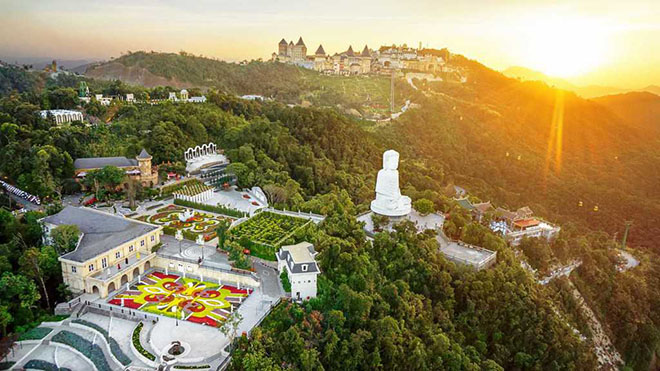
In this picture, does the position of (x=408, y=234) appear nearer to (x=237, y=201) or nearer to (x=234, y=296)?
(x=234, y=296)

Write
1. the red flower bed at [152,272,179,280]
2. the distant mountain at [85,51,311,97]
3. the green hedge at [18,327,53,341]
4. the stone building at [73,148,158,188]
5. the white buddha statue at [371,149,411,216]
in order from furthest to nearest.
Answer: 1. the distant mountain at [85,51,311,97]
2. the stone building at [73,148,158,188]
3. the white buddha statue at [371,149,411,216]
4. the red flower bed at [152,272,179,280]
5. the green hedge at [18,327,53,341]

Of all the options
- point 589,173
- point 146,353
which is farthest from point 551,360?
point 589,173

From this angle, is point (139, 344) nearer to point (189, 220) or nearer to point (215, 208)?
point (189, 220)

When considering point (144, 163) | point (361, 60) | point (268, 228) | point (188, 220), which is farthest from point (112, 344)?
point (361, 60)

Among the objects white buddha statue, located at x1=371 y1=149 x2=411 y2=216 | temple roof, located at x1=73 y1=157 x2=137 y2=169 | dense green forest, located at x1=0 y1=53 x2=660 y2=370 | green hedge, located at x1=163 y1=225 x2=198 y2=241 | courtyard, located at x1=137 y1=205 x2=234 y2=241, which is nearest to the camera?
dense green forest, located at x1=0 y1=53 x2=660 y2=370

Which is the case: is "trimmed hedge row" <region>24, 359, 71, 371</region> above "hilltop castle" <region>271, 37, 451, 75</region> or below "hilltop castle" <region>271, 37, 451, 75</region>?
below

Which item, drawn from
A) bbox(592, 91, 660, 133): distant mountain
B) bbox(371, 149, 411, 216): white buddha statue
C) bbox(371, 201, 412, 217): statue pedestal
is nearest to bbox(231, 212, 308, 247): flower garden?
bbox(371, 201, 412, 217): statue pedestal

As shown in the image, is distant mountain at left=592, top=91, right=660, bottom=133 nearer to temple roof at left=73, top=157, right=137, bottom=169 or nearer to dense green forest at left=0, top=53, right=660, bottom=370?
dense green forest at left=0, top=53, right=660, bottom=370
